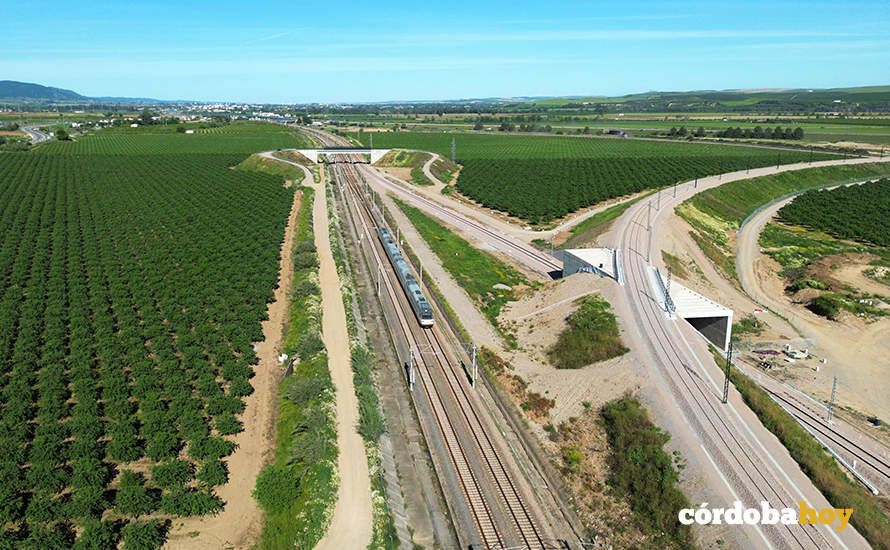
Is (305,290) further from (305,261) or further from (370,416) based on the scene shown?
(370,416)

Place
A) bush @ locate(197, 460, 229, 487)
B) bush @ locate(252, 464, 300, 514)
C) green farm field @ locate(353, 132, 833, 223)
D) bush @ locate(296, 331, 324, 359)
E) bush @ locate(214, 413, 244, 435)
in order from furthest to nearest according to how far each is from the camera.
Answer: green farm field @ locate(353, 132, 833, 223), bush @ locate(296, 331, 324, 359), bush @ locate(214, 413, 244, 435), bush @ locate(197, 460, 229, 487), bush @ locate(252, 464, 300, 514)

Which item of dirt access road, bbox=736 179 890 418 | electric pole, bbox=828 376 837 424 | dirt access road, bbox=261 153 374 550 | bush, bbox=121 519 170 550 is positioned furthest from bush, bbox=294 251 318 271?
electric pole, bbox=828 376 837 424

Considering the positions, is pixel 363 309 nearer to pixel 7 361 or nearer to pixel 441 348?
pixel 441 348

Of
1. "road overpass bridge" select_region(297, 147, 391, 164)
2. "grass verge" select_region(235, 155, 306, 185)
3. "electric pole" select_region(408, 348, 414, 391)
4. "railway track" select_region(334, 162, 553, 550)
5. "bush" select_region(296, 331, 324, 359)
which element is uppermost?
"road overpass bridge" select_region(297, 147, 391, 164)

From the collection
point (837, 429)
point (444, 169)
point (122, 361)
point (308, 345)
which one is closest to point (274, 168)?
point (444, 169)

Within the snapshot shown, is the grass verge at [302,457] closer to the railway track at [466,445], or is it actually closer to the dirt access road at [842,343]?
the railway track at [466,445]

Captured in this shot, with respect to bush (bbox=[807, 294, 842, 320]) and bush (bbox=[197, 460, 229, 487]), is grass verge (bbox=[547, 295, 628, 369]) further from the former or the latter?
bush (bbox=[807, 294, 842, 320])

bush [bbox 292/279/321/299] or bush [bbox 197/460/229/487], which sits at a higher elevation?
bush [bbox 292/279/321/299]
